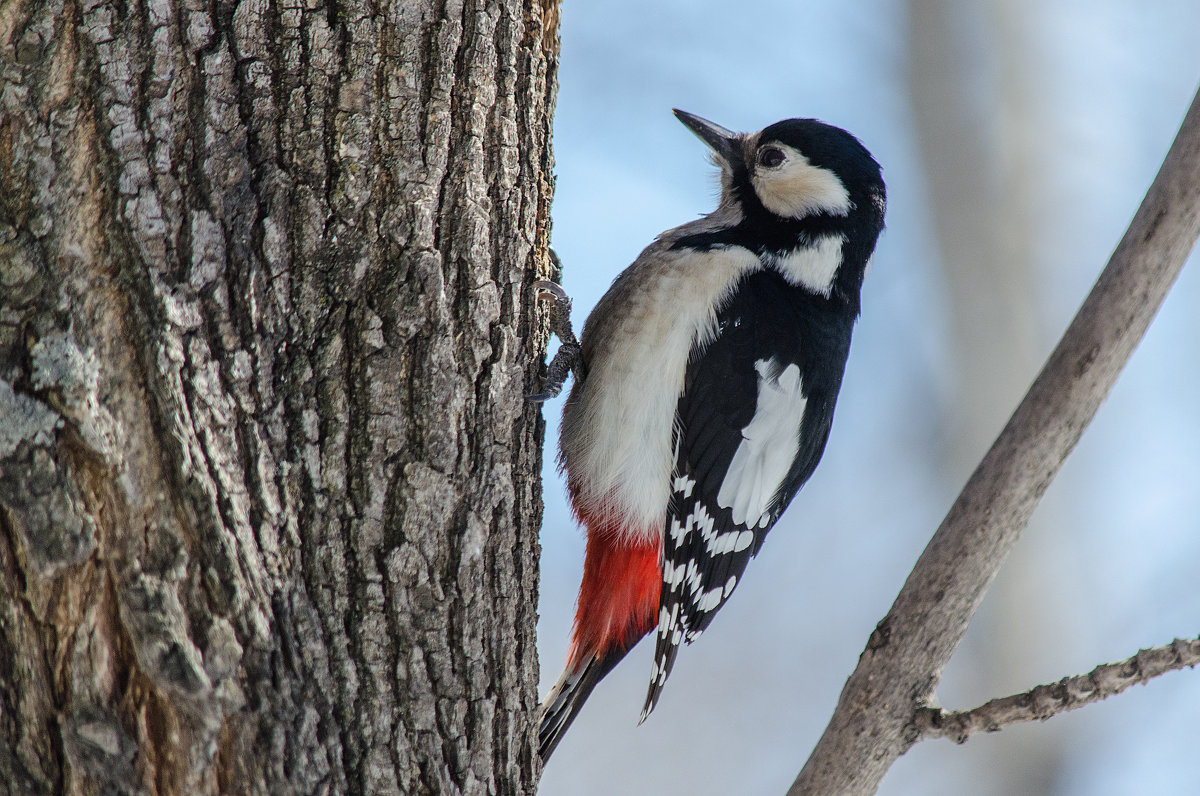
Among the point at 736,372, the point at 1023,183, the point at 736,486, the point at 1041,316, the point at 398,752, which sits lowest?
the point at 398,752

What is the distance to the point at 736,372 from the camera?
106 inches

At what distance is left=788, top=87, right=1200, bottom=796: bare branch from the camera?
1810mm

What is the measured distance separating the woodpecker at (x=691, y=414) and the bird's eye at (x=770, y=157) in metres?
0.21

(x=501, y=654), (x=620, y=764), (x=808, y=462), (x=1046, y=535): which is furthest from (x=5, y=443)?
(x=620, y=764)

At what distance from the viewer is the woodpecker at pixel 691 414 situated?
2.67 meters

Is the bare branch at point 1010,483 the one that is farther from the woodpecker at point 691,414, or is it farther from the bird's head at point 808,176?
the bird's head at point 808,176

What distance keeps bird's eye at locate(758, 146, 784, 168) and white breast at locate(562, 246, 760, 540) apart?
1.62 ft

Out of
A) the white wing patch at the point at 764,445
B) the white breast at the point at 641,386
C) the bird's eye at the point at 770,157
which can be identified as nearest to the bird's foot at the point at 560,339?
the white breast at the point at 641,386

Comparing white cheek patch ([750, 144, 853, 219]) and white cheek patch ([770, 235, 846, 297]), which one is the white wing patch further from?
white cheek patch ([750, 144, 853, 219])

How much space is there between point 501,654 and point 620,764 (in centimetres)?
457

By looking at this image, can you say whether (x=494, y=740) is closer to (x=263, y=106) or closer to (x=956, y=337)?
(x=263, y=106)

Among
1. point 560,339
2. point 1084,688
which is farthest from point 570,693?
point 1084,688

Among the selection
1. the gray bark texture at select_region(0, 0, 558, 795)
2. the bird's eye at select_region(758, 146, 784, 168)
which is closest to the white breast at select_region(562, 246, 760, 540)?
the bird's eye at select_region(758, 146, 784, 168)

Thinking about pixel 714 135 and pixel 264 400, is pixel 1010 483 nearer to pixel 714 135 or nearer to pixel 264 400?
pixel 264 400
